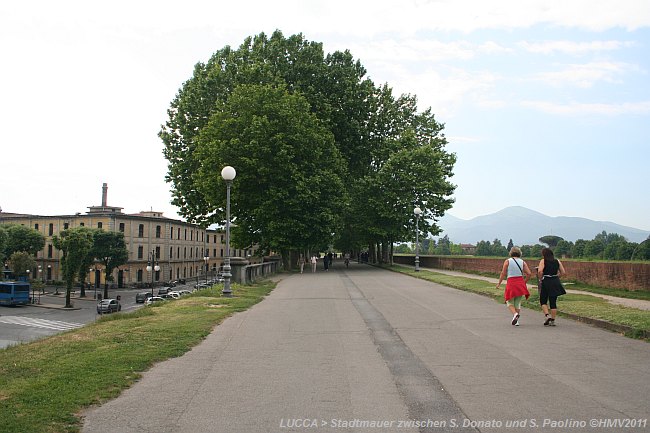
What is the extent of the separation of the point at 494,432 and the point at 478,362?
300 cm

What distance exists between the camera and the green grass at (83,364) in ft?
16.6

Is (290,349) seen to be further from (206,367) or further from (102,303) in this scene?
(102,303)

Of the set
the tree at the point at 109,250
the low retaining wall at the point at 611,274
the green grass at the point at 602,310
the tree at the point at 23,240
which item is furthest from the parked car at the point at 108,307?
the green grass at the point at 602,310

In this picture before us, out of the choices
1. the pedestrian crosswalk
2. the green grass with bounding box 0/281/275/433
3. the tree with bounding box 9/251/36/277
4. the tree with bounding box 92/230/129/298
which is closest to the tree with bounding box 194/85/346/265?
the pedestrian crosswalk

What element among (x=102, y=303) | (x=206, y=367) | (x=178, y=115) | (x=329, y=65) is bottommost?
(x=102, y=303)

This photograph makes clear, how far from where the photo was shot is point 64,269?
208 ft

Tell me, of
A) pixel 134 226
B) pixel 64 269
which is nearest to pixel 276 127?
pixel 64 269

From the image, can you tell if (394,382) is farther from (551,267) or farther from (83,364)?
(551,267)

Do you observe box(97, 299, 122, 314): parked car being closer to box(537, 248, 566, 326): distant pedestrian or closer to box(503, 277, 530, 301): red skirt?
box(503, 277, 530, 301): red skirt

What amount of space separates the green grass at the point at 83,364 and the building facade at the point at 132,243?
66.5 m

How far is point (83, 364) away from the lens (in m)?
7.25

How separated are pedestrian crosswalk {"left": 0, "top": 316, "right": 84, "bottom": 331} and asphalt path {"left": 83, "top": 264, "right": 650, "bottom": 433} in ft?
113

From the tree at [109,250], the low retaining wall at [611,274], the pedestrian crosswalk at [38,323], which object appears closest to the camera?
the low retaining wall at [611,274]

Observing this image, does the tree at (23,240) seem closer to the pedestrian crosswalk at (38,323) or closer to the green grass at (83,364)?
the pedestrian crosswalk at (38,323)
